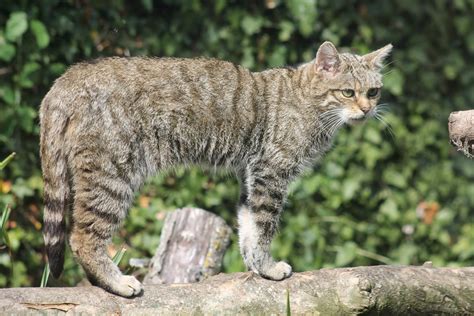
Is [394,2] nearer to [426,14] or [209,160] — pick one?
[426,14]

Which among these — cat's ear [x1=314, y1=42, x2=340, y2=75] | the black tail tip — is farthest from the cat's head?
the black tail tip

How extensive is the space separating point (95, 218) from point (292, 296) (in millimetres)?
916

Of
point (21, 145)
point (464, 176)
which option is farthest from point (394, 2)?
point (21, 145)

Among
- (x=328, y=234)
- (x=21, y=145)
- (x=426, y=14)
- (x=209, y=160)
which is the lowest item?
(x=328, y=234)

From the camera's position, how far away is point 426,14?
6176mm

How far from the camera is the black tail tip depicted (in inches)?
142

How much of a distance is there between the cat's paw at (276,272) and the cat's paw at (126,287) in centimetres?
62

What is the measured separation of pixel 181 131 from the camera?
12.8 feet

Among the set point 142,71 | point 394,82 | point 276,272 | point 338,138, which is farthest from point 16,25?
point 394,82

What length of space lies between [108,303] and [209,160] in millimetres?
1143

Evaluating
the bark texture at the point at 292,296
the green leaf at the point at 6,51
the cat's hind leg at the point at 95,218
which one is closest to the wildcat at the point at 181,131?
the cat's hind leg at the point at 95,218

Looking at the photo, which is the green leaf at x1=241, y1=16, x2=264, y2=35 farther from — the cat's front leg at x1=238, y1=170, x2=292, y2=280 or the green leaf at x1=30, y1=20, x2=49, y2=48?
the cat's front leg at x1=238, y1=170, x2=292, y2=280

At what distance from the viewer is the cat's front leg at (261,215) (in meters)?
4.03

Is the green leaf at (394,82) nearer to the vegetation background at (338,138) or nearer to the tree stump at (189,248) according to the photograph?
the vegetation background at (338,138)
